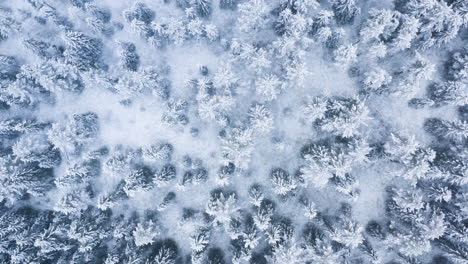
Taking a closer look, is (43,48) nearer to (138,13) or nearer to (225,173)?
(138,13)

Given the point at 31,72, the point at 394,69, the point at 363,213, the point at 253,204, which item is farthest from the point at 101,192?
the point at 394,69

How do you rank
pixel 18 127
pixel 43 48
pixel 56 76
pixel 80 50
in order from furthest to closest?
pixel 43 48, pixel 80 50, pixel 18 127, pixel 56 76

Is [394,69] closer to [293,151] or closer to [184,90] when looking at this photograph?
[293,151]

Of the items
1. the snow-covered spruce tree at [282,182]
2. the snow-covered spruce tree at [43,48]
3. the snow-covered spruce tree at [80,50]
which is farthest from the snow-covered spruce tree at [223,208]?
the snow-covered spruce tree at [43,48]

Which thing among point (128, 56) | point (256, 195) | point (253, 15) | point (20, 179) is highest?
point (128, 56)

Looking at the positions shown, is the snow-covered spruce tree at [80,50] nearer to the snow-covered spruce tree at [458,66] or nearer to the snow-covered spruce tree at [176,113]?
the snow-covered spruce tree at [176,113]

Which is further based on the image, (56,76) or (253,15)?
(56,76)

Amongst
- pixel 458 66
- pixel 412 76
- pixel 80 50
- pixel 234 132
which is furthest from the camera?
pixel 80 50

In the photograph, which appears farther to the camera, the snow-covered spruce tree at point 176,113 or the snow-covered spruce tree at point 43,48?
the snow-covered spruce tree at point 43,48

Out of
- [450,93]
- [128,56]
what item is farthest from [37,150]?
[450,93]
